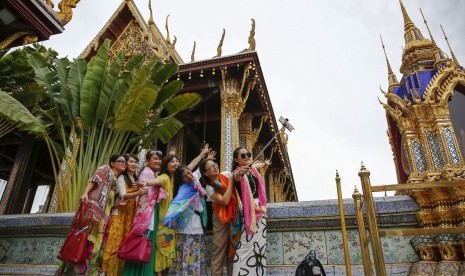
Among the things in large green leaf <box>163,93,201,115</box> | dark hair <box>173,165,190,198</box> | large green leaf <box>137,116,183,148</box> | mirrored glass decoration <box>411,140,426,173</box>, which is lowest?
dark hair <box>173,165,190,198</box>

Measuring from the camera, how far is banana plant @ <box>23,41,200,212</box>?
19.4 feet

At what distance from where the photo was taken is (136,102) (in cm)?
594

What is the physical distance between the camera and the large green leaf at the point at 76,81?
6.32 meters

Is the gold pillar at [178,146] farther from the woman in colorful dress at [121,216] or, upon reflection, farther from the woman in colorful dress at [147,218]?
the woman in colorful dress at [147,218]

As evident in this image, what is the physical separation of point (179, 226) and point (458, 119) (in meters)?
5.06

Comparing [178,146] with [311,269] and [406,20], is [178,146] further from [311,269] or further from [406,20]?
[311,269]

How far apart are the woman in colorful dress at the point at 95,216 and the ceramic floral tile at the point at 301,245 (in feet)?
6.35

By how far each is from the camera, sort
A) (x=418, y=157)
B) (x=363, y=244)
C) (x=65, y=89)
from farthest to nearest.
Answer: (x=65, y=89)
(x=418, y=157)
(x=363, y=244)

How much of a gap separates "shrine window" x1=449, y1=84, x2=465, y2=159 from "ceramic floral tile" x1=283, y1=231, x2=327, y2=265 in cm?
334

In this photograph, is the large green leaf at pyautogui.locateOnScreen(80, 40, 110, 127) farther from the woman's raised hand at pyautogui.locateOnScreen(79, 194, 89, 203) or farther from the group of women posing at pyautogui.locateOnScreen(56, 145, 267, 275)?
the woman's raised hand at pyautogui.locateOnScreen(79, 194, 89, 203)

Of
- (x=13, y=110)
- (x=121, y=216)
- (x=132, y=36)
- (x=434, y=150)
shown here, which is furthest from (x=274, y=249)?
(x=132, y=36)

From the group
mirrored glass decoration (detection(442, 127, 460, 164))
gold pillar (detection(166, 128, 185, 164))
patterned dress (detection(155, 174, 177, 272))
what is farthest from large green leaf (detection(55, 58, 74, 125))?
mirrored glass decoration (detection(442, 127, 460, 164))

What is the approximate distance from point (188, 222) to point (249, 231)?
2.04 ft

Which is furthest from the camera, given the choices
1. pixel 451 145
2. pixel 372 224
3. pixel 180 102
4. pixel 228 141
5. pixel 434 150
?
pixel 228 141
